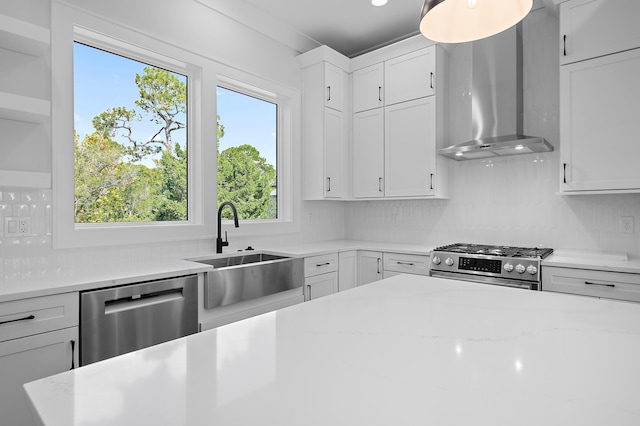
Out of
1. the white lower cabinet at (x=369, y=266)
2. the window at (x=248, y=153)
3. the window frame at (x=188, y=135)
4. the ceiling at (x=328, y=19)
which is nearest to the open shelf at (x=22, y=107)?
the window frame at (x=188, y=135)

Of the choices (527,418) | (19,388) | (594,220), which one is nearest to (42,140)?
(19,388)

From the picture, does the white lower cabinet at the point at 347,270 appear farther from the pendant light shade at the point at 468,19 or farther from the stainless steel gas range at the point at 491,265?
the pendant light shade at the point at 468,19

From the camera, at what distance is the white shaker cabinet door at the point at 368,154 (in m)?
3.73

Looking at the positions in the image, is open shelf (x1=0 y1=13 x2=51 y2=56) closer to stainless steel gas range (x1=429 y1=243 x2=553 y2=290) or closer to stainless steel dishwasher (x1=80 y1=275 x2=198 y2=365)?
stainless steel dishwasher (x1=80 y1=275 x2=198 y2=365)

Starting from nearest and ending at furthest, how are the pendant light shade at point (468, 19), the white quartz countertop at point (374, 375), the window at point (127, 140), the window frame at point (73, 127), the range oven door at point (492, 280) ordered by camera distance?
the white quartz countertop at point (374, 375) → the pendant light shade at point (468, 19) → the window frame at point (73, 127) → the window at point (127, 140) → the range oven door at point (492, 280)

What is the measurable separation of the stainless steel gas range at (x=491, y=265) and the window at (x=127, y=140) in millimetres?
2117

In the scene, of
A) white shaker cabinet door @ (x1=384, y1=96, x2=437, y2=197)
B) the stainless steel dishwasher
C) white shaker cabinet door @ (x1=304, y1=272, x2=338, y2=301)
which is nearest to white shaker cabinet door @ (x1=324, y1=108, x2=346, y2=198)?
white shaker cabinet door @ (x1=384, y1=96, x2=437, y2=197)

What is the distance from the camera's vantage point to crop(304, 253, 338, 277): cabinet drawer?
306cm

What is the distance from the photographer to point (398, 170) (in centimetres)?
360

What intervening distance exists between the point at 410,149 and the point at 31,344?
307cm

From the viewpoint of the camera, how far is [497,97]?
10.1 feet

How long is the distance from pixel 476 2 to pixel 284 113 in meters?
2.67

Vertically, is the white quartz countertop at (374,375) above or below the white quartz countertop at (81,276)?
above

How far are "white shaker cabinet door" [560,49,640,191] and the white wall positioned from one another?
0.41 meters
